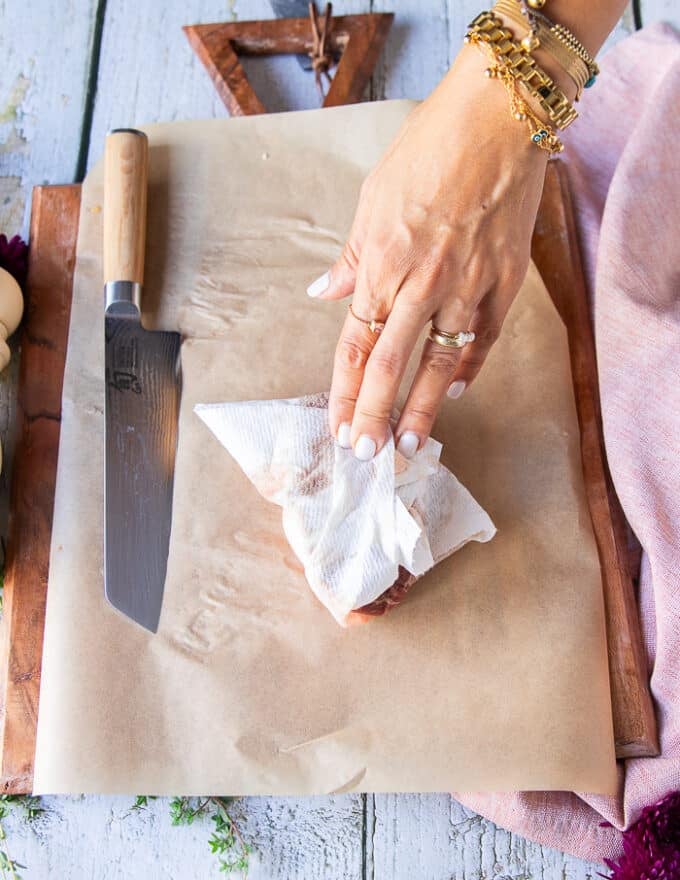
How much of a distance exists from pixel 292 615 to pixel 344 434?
0.77ft

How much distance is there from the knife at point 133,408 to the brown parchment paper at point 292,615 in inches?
0.8

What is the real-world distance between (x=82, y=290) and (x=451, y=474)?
569 millimetres

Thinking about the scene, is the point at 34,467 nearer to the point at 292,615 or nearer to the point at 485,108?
the point at 292,615

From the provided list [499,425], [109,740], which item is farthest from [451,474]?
[109,740]

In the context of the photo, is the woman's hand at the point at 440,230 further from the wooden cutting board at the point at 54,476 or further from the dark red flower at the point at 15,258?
the dark red flower at the point at 15,258

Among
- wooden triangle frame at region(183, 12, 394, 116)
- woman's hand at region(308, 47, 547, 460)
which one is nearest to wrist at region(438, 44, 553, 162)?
woman's hand at region(308, 47, 547, 460)

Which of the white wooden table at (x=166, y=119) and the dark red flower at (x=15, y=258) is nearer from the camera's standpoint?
the white wooden table at (x=166, y=119)

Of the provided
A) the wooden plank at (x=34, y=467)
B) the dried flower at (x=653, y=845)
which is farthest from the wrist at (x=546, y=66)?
the dried flower at (x=653, y=845)

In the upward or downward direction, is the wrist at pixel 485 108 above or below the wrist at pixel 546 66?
below

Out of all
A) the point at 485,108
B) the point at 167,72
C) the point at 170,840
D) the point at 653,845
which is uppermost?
the point at 485,108

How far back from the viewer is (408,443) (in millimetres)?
901

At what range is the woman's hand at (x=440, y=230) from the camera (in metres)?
0.82

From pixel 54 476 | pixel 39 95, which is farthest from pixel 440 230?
pixel 39 95

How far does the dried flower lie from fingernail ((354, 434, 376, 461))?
52 cm
